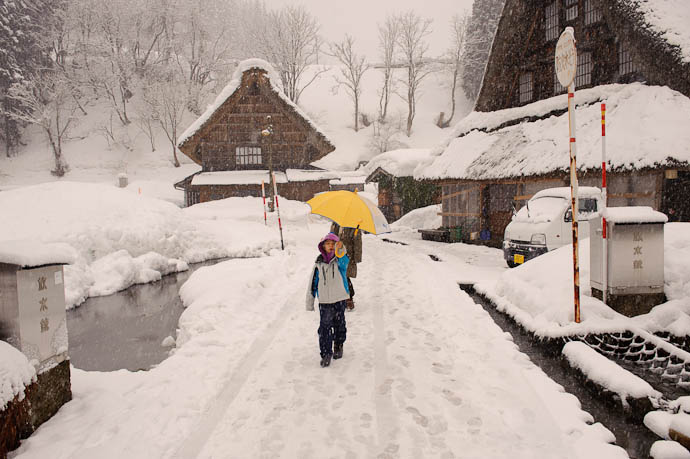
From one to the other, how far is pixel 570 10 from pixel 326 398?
15798 millimetres

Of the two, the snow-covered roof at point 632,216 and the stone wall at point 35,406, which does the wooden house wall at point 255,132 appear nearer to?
the snow-covered roof at point 632,216

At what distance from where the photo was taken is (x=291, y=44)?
1881 inches

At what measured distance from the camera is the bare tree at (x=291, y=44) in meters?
47.8

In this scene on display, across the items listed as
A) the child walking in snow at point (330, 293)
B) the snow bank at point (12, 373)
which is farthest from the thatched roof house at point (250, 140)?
the snow bank at point (12, 373)

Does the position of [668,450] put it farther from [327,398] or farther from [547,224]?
[547,224]

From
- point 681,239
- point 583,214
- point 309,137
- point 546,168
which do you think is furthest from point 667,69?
→ point 309,137

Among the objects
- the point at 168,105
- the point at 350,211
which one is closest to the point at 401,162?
the point at 350,211

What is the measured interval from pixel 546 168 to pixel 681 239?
6.51m

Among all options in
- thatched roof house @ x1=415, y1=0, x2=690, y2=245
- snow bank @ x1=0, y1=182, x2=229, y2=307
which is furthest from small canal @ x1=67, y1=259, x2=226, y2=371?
thatched roof house @ x1=415, y1=0, x2=690, y2=245

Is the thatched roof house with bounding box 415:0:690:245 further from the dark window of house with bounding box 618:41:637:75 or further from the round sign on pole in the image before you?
the round sign on pole

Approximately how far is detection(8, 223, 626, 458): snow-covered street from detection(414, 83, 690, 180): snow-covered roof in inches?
271

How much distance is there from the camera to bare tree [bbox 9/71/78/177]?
37406 mm

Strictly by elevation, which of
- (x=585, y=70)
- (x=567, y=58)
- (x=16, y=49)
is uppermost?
(x=16, y=49)

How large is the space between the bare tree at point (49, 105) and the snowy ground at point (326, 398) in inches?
1568
